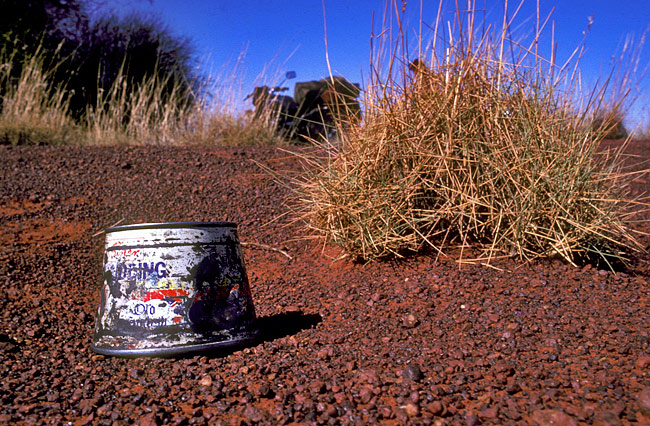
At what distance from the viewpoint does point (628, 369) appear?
193 cm

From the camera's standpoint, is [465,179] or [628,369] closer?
[628,369]

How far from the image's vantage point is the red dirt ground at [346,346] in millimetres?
1735

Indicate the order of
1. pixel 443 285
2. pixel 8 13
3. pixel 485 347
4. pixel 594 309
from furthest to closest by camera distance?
pixel 8 13 → pixel 443 285 → pixel 594 309 → pixel 485 347

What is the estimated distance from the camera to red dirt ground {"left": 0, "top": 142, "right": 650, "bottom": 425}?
68.3 inches

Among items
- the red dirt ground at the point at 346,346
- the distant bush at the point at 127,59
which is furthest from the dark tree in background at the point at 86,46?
the red dirt ground at the point at 346,346

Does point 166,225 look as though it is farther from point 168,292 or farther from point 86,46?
point 86,46

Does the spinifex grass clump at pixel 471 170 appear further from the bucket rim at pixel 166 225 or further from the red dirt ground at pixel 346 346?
the bucket rim at pixel 166 225

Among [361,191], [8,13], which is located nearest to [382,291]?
[361,191]

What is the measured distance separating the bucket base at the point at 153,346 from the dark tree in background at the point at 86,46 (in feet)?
24.3

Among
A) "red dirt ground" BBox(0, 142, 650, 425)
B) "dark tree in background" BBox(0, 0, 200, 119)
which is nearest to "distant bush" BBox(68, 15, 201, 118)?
"dark tree in background" BBox(0, 0, 200, 119)

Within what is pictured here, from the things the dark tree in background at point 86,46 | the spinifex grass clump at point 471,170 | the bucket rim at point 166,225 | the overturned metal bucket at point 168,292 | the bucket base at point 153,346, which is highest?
the dark tree in background at point 86,46

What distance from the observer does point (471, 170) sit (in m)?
3.17

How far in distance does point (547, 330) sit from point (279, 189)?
8.92ft

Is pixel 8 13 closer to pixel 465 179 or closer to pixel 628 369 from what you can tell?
pixel 465 179
